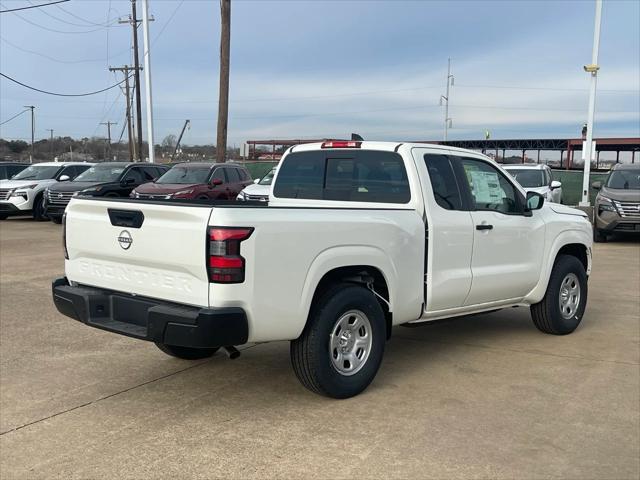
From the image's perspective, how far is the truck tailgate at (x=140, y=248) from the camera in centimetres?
370

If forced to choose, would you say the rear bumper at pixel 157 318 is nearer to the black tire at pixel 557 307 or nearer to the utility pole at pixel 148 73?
the black tire at pixel 557 307

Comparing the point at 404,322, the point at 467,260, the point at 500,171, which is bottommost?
the point at 404,322

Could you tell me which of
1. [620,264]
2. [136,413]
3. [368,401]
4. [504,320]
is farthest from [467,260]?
[620,264]

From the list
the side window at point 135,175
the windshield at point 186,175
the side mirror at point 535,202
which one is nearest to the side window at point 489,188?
the side mirror at point 535,202

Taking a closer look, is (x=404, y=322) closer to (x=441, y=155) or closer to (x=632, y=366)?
(x=441, y=155)

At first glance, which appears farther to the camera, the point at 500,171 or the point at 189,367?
the point at 500,171

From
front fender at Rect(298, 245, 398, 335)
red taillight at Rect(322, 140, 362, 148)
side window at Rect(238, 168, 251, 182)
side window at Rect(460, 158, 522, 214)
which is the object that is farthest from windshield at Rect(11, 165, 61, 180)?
front fender at Rect(298, 245, 398, 335)

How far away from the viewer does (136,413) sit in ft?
13.8

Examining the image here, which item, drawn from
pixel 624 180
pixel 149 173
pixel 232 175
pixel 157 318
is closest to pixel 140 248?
pixel 157 318

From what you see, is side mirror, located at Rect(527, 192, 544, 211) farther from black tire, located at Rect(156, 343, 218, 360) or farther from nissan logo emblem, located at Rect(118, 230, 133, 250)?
nissan logo emblem, located at Rect(118, 230, 133, 250)

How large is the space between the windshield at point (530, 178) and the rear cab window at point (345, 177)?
40.5 ft

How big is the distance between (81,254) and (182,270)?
1.10 metres

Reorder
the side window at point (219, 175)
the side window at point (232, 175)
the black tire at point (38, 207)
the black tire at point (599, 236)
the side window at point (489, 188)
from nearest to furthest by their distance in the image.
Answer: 1. the side window at point (489, 188)
2. the black tire at point (599, 236)
3. the side window at point (219, 175)
4. the side window at point (232, 175)
5. the black tire at point (38, 207)

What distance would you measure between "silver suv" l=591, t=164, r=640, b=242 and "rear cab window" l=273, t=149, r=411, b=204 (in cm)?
1077
